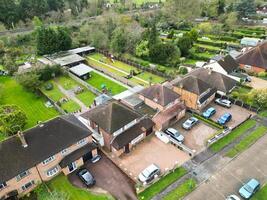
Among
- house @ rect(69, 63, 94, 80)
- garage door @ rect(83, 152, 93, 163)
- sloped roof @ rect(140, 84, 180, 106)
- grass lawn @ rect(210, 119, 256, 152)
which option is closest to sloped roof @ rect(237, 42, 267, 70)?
grass lawn @ rect(210, 119, 256, 152)

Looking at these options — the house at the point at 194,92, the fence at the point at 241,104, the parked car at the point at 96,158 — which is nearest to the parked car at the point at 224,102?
the fence at the point at 241,104

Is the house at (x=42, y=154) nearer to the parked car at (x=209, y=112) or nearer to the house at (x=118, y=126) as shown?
the house at (x=118, y=126)

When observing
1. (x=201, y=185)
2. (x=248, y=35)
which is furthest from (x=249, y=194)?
(x=248, y=35)

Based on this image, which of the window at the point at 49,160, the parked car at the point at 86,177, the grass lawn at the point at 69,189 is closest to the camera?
the grass lawn at the point at 69,189

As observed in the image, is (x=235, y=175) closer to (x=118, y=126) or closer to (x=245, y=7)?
(x=118, y=126)

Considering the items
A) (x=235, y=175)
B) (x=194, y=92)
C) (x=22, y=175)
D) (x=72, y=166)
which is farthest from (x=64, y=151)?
(x=194, y=92)

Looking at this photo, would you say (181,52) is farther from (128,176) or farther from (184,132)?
(128,176)
